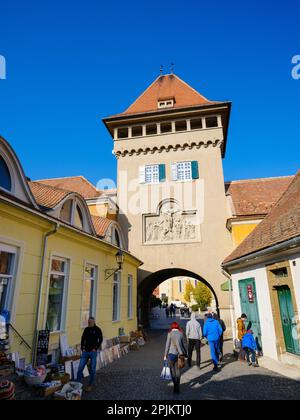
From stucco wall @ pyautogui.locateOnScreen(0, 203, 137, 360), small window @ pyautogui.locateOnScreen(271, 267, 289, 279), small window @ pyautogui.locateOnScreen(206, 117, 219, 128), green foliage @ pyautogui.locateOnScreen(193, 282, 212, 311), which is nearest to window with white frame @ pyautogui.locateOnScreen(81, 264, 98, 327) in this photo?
stucco wall @ pyautogui.locateOnScreen(0, 203, 137, 360)

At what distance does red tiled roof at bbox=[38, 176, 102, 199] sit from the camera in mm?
21583

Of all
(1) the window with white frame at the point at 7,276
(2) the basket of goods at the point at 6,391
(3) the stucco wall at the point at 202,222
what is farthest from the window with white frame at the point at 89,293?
(3) the stucco wall at the point at 202,222

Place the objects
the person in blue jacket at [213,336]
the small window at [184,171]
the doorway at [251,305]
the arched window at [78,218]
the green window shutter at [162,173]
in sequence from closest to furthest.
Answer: the person in blue jacket at [213,336] → the doorway at [251,305] → the arched window at [78,218] → the small window at [184,171] → the green window shutter at [162,173]

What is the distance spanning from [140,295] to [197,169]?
10.1 m

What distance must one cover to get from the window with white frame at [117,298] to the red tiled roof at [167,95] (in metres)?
14.0

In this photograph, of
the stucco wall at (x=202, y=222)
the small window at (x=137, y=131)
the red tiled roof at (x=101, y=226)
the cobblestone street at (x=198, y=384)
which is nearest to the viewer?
the cobblestone street at (x=198, y=384)

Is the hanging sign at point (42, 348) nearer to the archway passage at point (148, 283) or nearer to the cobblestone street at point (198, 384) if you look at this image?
the cobblestone street at point (198, 384)

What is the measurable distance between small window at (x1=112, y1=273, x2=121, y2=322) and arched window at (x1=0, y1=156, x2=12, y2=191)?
7.65 metres

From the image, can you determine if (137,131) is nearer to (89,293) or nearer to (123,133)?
(123,133)

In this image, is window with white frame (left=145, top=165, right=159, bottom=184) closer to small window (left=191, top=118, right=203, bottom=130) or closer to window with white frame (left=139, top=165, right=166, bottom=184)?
window with white frame (left=139, top=165, right=166, bottom=184)

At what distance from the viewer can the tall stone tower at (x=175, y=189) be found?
60.4ft

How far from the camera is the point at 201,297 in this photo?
43.6 meters
